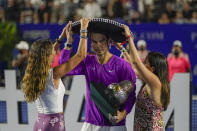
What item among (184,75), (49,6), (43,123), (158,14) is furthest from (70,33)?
(49,6)

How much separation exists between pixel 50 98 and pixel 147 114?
3.38 ft

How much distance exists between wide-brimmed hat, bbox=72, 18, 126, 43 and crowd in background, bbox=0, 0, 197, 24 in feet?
28.4

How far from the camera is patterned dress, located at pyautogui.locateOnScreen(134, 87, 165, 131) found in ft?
16.5

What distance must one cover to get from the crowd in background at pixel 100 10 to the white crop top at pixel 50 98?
8948mm

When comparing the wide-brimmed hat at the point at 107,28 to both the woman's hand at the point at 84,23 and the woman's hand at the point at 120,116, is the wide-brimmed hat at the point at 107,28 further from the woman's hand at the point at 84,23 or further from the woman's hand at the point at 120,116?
the woman's hand at the point at 120,116

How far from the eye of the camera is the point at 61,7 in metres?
15.0

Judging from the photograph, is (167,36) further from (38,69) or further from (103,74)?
A: (38,69)

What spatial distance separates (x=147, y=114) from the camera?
16.6ft

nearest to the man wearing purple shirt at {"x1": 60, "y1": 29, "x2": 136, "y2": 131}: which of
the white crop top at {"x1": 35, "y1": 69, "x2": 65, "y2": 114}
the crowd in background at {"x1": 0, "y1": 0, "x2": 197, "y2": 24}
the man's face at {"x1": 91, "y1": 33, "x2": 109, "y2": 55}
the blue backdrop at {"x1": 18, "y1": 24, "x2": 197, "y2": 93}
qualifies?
the man's face at {"x1": 91, "y1": 33, "x2": 109, "y2": 55}

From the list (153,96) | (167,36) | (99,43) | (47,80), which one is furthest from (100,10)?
(153,96)

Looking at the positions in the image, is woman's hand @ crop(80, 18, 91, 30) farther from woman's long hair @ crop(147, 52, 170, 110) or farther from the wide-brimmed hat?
woman's long hair @ crop(147, 52, 170, 110)

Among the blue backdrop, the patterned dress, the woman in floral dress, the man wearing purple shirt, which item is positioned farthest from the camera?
the blue backdrop

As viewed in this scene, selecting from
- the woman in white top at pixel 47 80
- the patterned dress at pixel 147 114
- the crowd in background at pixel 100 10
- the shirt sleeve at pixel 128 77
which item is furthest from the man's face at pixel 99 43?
the crowd in background at pixel 100 10

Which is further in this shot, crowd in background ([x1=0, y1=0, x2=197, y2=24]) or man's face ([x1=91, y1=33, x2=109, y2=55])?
crowd in background ([x1=0, y1=0, x2=197, y2=24])
